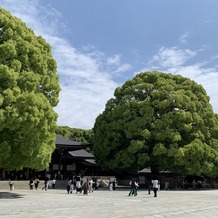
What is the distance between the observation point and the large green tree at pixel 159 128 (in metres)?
39.2

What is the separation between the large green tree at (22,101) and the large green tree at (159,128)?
632 inches

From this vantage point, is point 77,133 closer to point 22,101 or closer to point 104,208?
point 22,101

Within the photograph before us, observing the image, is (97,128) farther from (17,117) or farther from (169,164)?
(17,117)

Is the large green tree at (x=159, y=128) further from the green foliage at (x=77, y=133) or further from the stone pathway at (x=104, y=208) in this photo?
the green foliage at (x=77, y=133)

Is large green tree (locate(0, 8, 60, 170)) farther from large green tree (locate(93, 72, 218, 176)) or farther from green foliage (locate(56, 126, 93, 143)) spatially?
green foliage (locate(56, 126, 93, 143))

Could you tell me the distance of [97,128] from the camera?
45.4 metres

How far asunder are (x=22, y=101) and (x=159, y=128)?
69.0ft

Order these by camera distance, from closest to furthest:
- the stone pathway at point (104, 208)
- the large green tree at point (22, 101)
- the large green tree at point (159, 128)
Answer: the stone pathway at point (104, 208) → the large green tree at point (22, 101) → the large green tree at point (159, 128)

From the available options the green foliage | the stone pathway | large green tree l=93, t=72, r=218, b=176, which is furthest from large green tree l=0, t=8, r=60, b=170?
the green foliage

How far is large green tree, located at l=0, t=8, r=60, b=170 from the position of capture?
70.7 feet

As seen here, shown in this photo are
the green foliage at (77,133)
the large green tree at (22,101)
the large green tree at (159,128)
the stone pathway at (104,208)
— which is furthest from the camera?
the green foliage at (77,133)

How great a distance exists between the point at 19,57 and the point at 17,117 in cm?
453

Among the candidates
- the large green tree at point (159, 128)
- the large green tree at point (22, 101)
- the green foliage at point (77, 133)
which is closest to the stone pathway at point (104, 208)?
the large green tree at point (22, 101)

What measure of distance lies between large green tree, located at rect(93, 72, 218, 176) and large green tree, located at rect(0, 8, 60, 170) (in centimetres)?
1606
